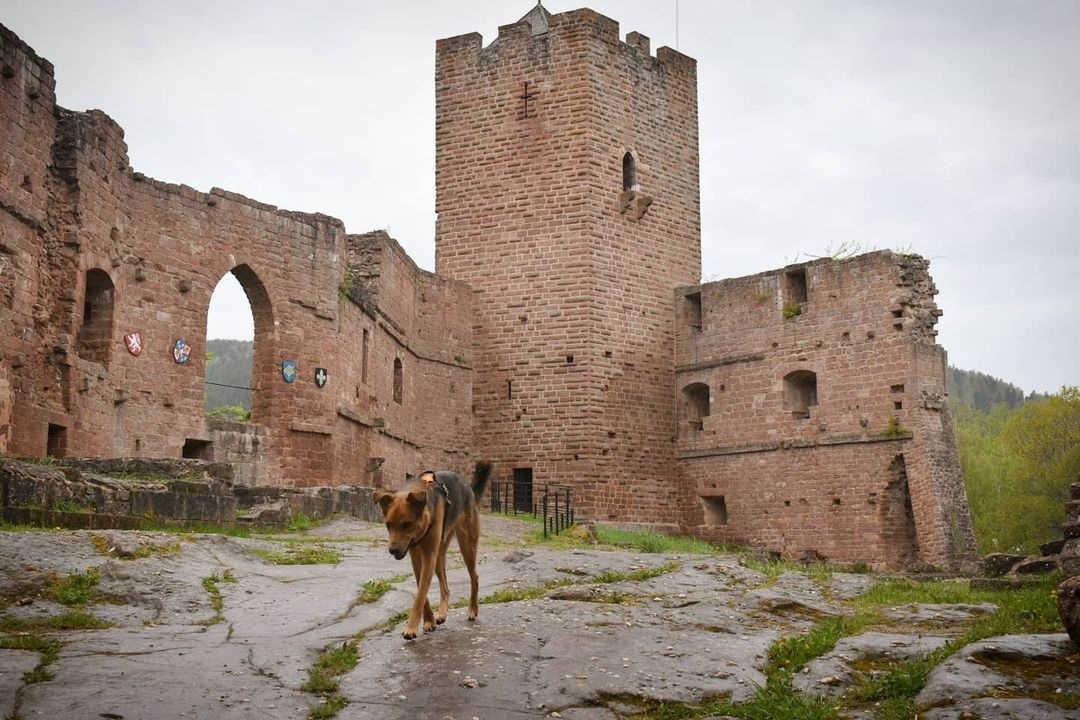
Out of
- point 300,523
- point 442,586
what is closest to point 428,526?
point 442,586

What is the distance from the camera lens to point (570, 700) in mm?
6293

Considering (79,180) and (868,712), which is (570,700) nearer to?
(868,712)

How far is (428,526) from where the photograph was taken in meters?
7.75

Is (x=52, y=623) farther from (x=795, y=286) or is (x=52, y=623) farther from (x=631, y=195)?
(x=631, y=195)

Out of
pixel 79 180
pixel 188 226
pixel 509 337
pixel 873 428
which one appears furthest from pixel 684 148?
pixel 79 180

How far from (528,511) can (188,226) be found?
34.2 feet

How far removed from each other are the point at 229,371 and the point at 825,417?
2465 inches

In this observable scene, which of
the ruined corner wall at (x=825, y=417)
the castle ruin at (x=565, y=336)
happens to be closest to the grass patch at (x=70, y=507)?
the castle ruin at (x=565, y=336)

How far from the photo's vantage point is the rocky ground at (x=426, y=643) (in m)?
6.08

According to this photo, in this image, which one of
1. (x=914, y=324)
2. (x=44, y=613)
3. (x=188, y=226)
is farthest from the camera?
(x=914, y=324)

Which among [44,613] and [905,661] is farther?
[44,613]

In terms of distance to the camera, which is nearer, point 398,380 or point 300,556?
point 300,556

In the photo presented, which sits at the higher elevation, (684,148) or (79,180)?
(684,148)

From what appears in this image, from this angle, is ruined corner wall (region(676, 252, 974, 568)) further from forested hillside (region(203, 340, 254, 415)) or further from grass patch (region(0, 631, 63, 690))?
forested hillside (region(203, 340, 254, 415))
